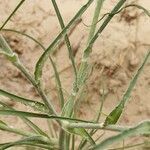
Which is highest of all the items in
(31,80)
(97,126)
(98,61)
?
(98,61)

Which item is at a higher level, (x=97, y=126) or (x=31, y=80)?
(x=31, y=80)

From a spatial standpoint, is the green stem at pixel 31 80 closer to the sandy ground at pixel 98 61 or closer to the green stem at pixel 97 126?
the green stem at pixel 97 126

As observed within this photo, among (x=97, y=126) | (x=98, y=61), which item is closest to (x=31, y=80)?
(x=97, y=126)

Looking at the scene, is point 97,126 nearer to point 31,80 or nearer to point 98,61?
point 31,80

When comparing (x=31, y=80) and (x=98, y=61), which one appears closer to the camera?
(x=31, y=80)

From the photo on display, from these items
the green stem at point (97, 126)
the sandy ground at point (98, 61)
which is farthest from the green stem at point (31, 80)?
the sandy ground at point (98, 61)

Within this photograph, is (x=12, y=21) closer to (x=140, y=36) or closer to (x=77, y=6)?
(x=77, y=6)

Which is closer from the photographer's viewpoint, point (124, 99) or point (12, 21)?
point (124, 99)

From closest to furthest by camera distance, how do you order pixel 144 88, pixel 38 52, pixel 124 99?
pixel 124 99 → pixel 144 88 → pixel 38 52

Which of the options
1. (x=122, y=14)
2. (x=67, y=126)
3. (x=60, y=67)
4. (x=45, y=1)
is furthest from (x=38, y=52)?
(x=67, y=126)

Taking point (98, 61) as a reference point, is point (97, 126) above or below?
below
